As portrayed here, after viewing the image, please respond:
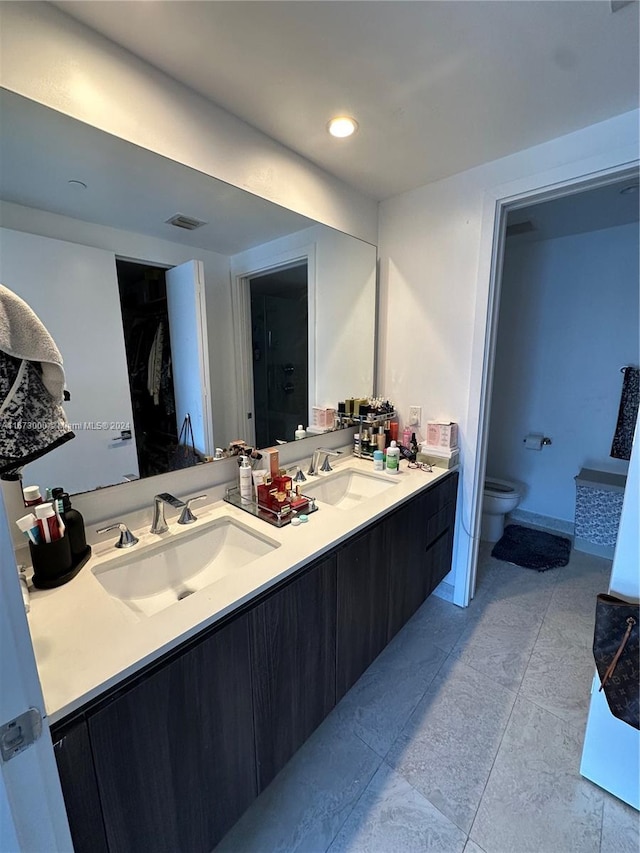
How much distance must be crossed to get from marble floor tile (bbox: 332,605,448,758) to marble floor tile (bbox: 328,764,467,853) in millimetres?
133

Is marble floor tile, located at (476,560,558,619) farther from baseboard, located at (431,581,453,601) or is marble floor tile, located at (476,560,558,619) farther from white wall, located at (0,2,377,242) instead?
Answer: white wall, located at (0,2,377,242)

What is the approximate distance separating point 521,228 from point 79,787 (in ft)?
10.9

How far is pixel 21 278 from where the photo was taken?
3.22ft

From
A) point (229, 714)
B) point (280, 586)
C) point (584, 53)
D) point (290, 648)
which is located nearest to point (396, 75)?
point (584, 53)

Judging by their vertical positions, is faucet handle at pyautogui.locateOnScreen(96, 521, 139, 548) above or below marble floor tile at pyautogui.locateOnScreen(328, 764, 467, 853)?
above

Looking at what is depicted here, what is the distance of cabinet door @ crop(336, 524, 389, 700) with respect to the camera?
1.24m

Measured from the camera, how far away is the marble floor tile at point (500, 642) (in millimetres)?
1647

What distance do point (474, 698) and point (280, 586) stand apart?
3.84ft

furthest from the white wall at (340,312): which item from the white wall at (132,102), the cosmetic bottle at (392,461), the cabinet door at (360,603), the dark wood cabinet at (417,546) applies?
the cabinet door at (360,603)

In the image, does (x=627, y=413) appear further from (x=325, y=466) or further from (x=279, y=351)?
(x=279, y=351)

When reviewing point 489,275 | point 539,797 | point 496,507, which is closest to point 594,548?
point 496,507

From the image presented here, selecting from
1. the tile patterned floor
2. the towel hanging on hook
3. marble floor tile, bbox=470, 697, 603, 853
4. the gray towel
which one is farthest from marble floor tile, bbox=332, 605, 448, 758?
the towel hanging on hook

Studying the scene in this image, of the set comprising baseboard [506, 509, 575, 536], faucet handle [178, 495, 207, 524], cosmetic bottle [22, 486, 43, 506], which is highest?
cosmetic bottle [22, 486, 43, 506]

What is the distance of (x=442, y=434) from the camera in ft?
6.28
